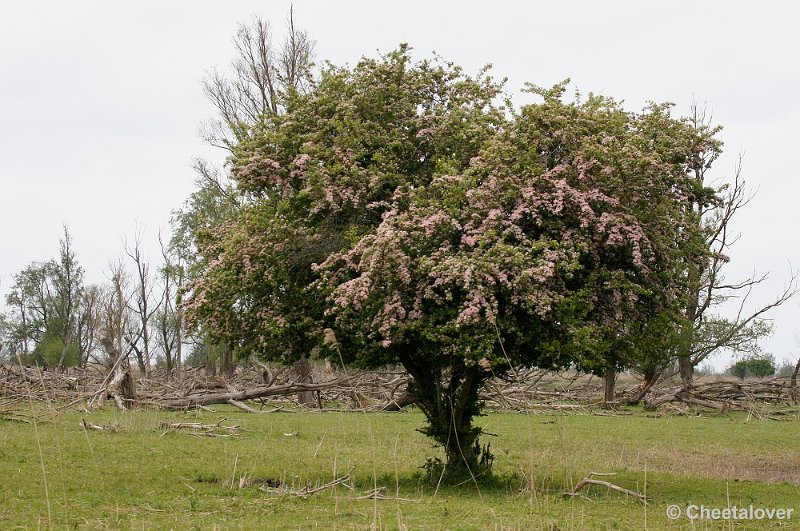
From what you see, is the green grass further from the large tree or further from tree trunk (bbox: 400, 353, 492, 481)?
the large tree

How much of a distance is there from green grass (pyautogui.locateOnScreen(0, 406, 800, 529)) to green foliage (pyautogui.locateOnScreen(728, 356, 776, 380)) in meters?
63.0

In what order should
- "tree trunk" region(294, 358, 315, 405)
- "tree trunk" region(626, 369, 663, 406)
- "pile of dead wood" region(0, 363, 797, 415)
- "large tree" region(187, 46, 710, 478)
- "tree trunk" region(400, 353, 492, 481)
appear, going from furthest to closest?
1. "tree trunk" region(626, 369, 663, 406)
2. "tree trunk" region(294, 358, 315, 405)
3. "pile of dead wood" region(0, 363, 797, 415)
4. "tree trunk" region(400, 353, 492, 481)
5. "large tree" region(187, 46, 710, 478)

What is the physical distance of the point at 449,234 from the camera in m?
15.3

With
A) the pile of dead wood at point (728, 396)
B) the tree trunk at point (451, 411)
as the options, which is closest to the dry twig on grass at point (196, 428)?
the tree trunk at point (451, 411)

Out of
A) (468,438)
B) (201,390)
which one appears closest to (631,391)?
(201,390)

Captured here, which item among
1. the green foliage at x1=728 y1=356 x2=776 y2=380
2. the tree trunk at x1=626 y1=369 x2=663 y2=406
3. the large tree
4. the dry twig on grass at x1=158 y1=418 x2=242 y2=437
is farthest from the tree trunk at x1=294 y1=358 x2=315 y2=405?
the green foliage at x1=728 y1=356 x2=776 y2=380

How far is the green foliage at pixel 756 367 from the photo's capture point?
297 ft

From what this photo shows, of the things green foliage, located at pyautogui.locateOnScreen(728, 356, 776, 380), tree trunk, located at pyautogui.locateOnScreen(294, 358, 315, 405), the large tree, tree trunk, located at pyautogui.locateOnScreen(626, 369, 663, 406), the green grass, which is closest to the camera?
the green grass

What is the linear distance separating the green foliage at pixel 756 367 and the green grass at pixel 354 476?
63019 millimetres

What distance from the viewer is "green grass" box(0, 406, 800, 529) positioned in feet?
41.2

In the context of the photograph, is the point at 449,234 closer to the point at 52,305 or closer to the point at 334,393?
the point at 334,393

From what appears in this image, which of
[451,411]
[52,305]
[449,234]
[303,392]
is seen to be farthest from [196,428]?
[52,305]

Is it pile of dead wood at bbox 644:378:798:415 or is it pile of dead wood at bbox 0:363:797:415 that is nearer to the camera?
pile of dead wood at bbox 0:363:797:415

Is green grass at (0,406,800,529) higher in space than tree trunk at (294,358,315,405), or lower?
lower
